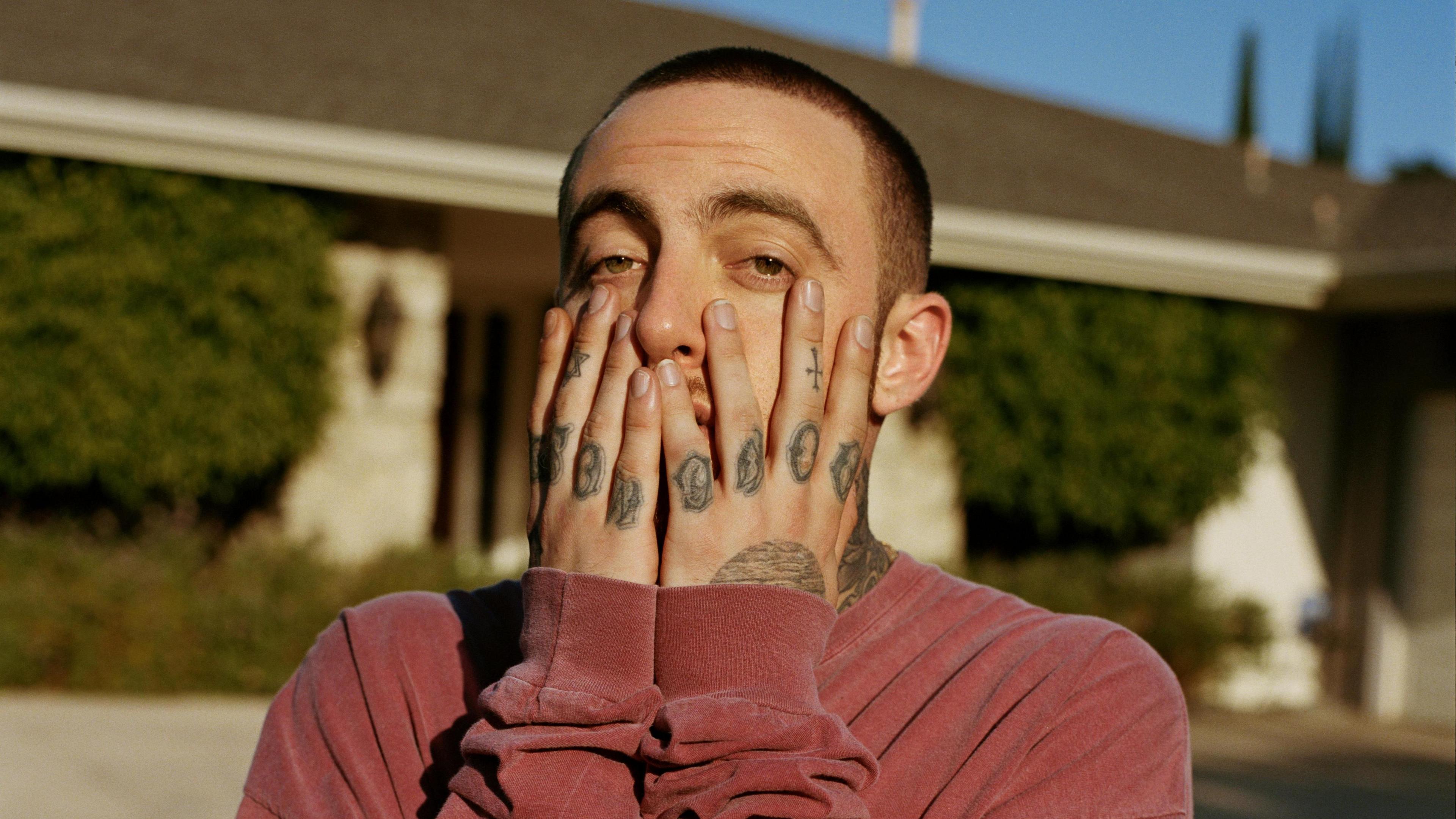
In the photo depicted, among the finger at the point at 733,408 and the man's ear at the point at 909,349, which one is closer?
the finger at the point at 733,408

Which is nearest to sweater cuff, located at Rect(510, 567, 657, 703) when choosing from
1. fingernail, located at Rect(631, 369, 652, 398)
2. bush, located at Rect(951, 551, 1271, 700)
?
fingernail, located at Rect(631, 369, 652, 398)

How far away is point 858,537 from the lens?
203 cm

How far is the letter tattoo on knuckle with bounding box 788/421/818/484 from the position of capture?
174 cm

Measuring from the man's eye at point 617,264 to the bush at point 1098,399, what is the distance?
8134 millimetres

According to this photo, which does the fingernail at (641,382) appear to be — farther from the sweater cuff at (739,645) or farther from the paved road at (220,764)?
the paved road at (220,764)

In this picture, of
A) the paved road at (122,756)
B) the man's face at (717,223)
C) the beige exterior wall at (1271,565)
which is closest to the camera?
the man's face at (717,223)

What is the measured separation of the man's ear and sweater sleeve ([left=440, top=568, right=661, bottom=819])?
595 mm

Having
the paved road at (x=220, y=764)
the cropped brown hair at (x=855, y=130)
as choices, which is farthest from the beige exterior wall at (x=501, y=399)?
the cropped brown hair at (x=855, y=130)

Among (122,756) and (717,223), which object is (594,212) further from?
(122,756)

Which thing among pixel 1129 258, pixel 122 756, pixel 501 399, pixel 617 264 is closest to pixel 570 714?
pixel 617 264

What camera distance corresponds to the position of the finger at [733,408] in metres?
1.72

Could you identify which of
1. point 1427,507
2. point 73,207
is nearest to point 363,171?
point 73,207

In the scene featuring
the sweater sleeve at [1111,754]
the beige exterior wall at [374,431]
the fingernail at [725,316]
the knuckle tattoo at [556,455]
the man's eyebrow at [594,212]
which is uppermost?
the man's eyebrow at [594,212]

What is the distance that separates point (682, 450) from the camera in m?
1.72
